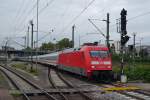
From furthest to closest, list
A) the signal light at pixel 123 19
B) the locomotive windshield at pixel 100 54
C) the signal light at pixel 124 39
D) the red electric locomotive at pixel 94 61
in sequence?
the locomotive windshield at pixel 100 54, the red electric locomotive at pixel 94 61, the signal light at pixel 124 39, the signal light at pixel 123 19

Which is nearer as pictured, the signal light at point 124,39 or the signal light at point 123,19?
the signal light at point 123,19

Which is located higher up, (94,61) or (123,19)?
(123,19)

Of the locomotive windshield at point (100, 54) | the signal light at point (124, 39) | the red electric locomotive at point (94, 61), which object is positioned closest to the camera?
the signal light at point (124, 39)

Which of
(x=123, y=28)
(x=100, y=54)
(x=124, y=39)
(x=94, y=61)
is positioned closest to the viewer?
(x=123, y=28)

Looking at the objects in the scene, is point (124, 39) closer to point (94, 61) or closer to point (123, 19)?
point (123, 19)

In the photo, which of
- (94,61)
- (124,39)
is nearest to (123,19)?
(124,39)

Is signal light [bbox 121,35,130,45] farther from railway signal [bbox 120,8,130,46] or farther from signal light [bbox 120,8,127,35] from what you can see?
signal light [bbox 120,8,127,35]

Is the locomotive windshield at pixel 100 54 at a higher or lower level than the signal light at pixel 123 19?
lower

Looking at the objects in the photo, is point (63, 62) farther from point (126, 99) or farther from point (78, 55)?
point (126, 99)

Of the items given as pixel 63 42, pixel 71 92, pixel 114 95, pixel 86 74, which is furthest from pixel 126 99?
pixel 63 42

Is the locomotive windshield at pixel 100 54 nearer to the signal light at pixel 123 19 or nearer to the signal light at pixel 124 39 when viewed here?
the signal light at pixel 124 39

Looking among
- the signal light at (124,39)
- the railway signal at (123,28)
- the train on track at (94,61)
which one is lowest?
the train on track at (94,61)

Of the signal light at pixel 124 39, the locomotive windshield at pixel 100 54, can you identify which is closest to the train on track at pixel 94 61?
the locomotive windshield at pixel 100 54

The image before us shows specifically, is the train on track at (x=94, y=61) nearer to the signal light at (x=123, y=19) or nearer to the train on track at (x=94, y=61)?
the train on track at (x=94, y=61)
